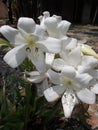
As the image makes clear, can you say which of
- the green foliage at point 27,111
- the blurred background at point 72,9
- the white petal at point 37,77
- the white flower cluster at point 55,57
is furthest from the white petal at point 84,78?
the blurred background at point 72,9

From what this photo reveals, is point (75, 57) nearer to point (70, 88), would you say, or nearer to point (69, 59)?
point (69, 59)

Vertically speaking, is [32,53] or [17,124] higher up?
[32,53]

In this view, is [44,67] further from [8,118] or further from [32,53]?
[8,118]

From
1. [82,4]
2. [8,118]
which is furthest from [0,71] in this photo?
[82,4]

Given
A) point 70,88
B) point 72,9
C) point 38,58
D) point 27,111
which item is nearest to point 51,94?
point 70,88

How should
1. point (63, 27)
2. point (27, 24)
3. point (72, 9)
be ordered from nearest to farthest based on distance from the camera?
point (27, 24) < point (63, 27) < point (72, 9)

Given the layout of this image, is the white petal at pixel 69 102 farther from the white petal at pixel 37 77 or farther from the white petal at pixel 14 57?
the white petal at pixel 14 57
